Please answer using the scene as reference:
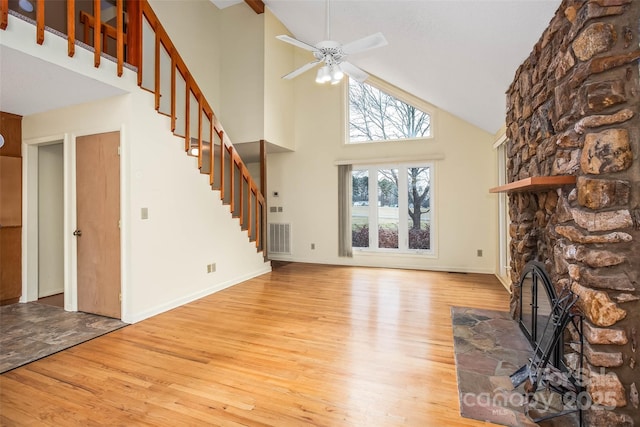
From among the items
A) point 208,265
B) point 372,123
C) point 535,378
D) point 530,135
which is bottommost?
point 535,378

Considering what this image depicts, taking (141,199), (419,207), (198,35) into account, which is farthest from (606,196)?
(198,35)

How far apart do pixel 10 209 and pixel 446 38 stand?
539 cm

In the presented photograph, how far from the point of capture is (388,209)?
6.20 metres

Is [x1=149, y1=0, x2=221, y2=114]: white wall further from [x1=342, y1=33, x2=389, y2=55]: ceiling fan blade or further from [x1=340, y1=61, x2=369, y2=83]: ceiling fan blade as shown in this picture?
[x1=342, y1=33, x2=389, y2=55]: ceiling fan blade

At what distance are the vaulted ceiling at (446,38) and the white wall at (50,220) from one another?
13.1ft

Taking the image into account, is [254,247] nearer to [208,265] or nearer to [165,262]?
[208,265]

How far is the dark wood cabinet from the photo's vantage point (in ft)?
12.3

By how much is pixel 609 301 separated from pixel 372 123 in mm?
5253

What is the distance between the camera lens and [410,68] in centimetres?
439

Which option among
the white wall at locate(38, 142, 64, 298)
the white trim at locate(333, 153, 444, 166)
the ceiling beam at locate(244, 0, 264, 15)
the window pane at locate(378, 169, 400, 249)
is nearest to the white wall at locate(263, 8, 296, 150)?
the ceiling beam at locate(244, 0, 264, 15)

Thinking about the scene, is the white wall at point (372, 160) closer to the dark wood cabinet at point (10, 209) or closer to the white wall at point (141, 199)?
the white wall at point (141, 199)

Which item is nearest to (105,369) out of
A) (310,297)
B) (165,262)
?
(165,262)

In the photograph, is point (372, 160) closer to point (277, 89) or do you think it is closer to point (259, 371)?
point (277, 89)

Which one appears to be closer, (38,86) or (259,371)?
(259,371)
